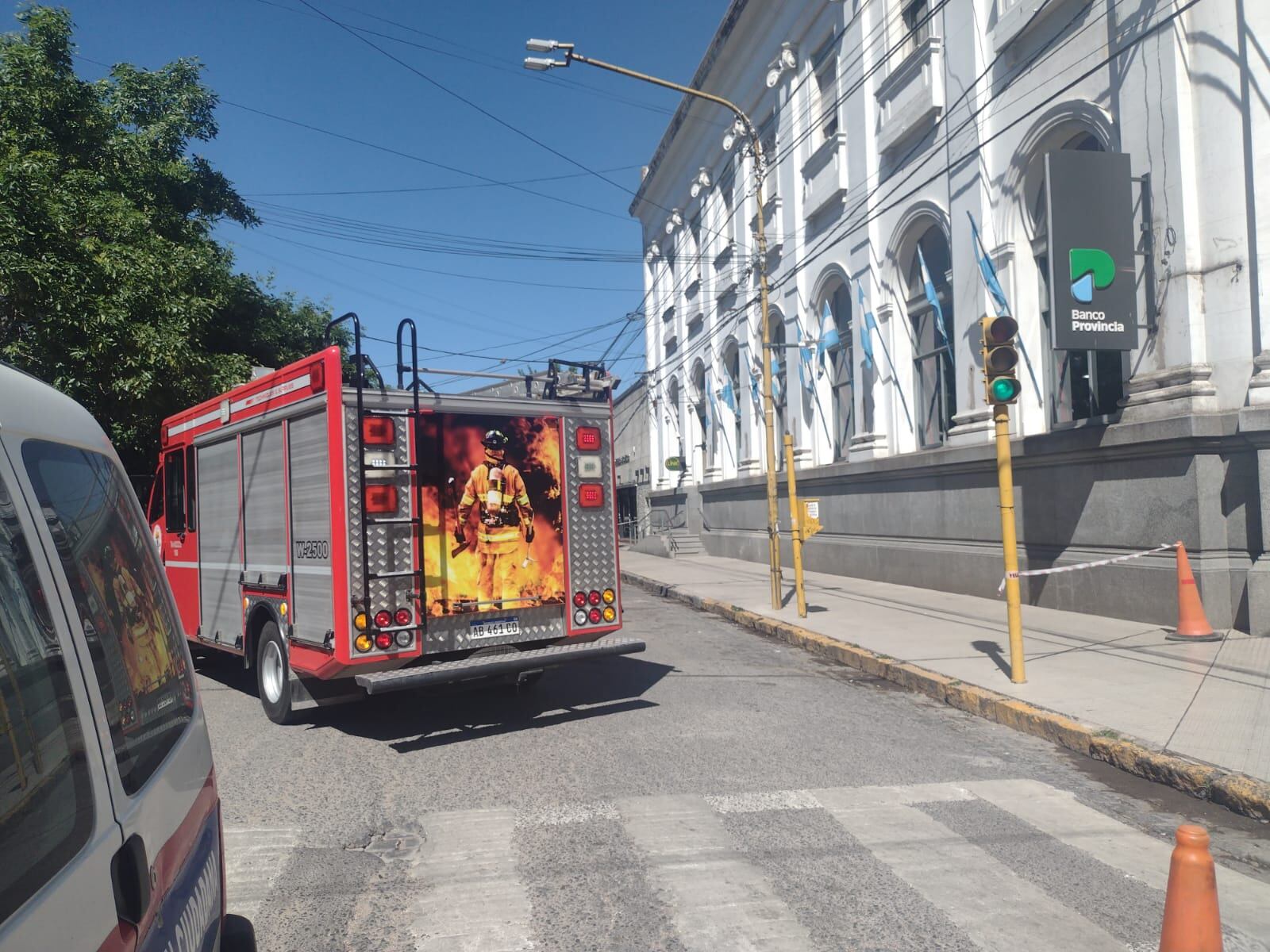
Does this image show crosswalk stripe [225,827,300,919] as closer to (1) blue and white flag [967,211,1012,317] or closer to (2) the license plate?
(2) the license plate

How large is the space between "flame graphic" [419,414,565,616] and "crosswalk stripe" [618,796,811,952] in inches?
94.5

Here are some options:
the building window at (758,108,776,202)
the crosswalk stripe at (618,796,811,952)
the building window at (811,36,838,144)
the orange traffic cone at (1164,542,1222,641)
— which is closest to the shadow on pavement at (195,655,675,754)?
the crosswalk stripe at (618,796,811,952)

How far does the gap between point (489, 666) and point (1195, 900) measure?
5070 mm

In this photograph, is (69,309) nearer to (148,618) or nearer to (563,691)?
(563,691)

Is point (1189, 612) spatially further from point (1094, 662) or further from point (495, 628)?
point (495, 628)

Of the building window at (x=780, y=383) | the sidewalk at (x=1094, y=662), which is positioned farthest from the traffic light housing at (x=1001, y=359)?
the building window at (x=780, y=383)

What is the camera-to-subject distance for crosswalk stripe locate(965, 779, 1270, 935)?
4.21 meters

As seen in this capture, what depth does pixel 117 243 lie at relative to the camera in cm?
1290

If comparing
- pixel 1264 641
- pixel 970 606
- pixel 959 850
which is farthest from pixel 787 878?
pixel 970 606

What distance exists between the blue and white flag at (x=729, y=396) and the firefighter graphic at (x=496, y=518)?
20.7 meters

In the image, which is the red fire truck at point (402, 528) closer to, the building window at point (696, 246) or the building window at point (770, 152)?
the building window at point (770, 152)

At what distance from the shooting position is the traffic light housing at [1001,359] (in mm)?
8258

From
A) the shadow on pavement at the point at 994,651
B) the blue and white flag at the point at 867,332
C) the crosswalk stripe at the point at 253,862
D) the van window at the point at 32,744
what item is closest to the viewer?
the van window at the point at 32,744

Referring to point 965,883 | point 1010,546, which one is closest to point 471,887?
point 965,883
